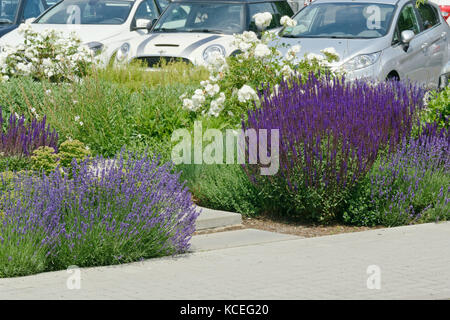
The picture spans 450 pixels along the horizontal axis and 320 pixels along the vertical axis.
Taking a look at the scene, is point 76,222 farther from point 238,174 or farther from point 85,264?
point 238,174

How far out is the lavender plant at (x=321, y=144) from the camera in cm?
802

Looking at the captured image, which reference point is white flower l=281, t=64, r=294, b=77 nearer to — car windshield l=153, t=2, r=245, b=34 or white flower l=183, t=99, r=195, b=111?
white flower l=183, t=99, r=195, b=111

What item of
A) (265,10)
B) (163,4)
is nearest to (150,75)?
(265,10)

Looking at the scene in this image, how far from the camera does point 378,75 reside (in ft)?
42.5

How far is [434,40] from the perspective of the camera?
15359 millimetres

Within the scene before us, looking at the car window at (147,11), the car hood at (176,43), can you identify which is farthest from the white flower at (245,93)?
the car window at (147,11)

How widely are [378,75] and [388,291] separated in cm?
736

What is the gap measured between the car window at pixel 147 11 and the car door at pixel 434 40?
513 cm

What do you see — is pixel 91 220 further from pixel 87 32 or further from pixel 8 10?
pixel 8 10

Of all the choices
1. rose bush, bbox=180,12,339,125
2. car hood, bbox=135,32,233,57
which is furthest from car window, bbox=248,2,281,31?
rose bush, bbox=180,12,339,125

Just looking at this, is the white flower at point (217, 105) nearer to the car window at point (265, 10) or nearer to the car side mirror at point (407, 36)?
the car side mirror at point (407, 36)

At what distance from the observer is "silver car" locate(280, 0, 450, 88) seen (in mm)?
13109

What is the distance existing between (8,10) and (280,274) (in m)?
13.2
